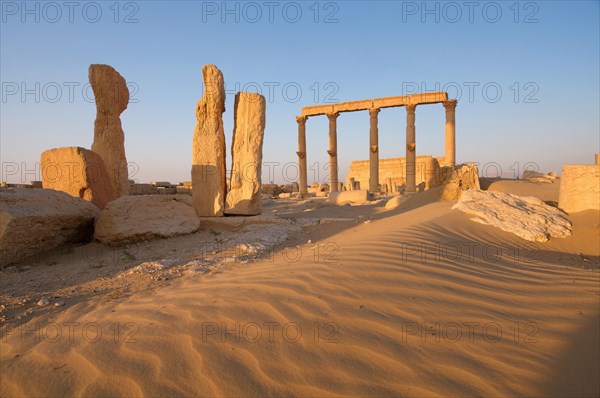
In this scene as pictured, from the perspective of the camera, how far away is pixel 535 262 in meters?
4.41

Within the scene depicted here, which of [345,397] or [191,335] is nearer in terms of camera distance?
[345,397]

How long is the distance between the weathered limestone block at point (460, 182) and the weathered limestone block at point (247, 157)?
18.3 feet

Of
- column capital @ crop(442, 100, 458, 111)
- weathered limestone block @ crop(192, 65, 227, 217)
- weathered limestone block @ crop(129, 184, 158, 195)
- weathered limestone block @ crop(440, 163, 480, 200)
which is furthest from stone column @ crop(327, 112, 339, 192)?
weathered limestone block @ crop(192, 65, 227, 217)

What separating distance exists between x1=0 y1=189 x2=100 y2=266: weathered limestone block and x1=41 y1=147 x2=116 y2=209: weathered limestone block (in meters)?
1.13

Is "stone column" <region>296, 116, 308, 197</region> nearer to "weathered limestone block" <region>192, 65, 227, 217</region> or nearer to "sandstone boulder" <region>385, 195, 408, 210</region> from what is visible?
"sandstone boulder" <region>385, 195, 408, 210</region>

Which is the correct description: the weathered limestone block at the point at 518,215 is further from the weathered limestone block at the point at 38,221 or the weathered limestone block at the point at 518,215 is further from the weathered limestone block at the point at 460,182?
the weathered limestone block at the point at 38,221

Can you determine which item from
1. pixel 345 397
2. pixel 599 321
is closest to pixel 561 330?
pixel 599 321

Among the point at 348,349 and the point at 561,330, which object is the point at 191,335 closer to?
the point at 348,349

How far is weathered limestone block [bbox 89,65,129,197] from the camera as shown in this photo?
881 cm

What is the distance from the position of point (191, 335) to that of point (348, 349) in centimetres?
93

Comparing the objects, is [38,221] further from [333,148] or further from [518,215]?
[333,148]

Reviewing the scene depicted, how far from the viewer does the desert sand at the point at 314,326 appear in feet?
5.89

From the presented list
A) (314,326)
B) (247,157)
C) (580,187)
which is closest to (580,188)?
(580,187)

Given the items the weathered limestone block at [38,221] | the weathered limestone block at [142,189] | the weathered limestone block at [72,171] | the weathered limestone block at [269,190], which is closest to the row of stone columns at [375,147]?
the weathered limestone block at [269,190]
